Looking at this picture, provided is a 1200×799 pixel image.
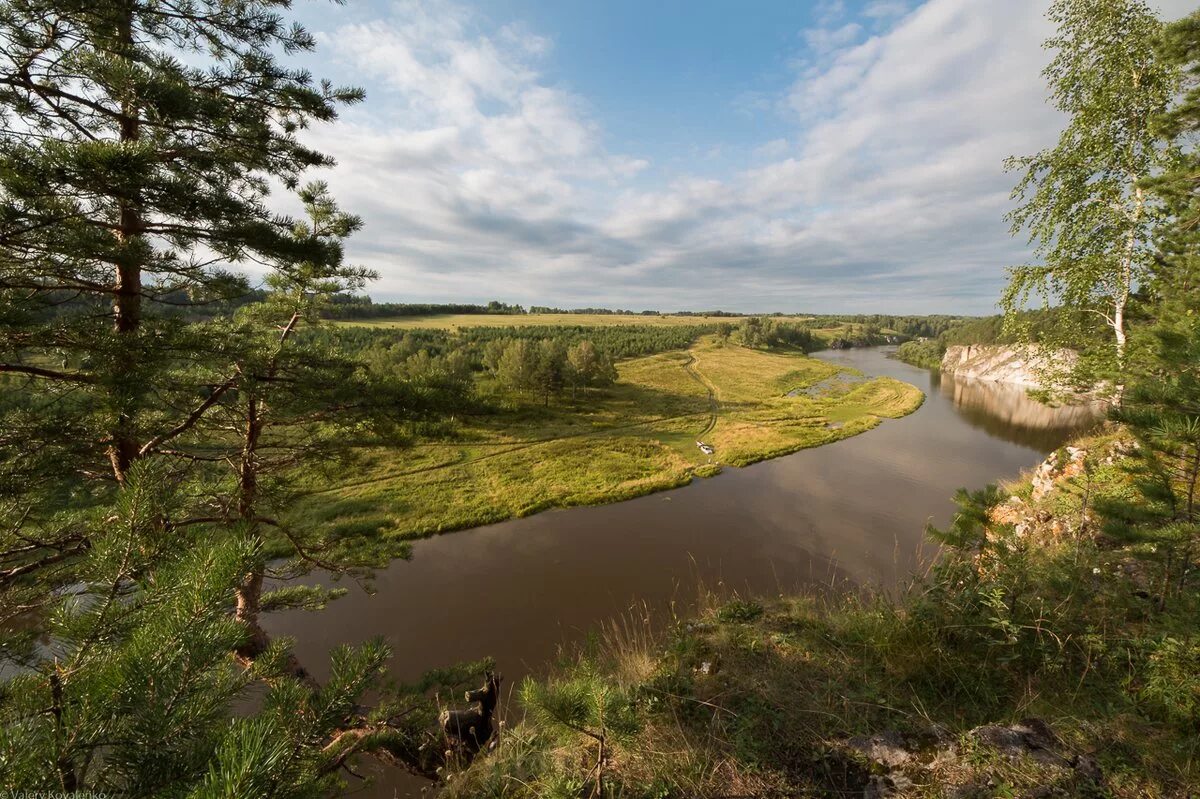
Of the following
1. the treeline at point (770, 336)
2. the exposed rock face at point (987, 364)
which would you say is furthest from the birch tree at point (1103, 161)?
the treeline at point (770, 336)

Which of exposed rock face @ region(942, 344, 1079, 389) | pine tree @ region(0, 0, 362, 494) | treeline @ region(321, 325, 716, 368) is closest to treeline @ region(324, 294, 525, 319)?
treeline @ region(321, 325, 716, 368)

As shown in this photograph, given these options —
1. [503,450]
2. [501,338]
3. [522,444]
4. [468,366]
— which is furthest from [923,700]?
[501,338]

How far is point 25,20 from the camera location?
3.60 m

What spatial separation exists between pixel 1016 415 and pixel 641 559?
4856cm

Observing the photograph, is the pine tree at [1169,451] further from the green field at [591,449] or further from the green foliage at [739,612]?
the green field at [591,449]

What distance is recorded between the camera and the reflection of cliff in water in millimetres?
33584

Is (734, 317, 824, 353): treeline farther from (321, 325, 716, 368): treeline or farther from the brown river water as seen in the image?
the brown river water

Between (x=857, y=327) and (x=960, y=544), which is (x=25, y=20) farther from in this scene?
(x=857, y=327)

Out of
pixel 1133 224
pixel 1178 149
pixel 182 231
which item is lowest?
pixel 182 231

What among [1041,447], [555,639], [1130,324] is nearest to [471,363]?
[555,639]

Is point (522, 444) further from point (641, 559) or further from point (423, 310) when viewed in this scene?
point (423, 310)

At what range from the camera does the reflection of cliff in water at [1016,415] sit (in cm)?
3358

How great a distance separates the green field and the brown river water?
172cm

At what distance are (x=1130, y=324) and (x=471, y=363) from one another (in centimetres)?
4489
